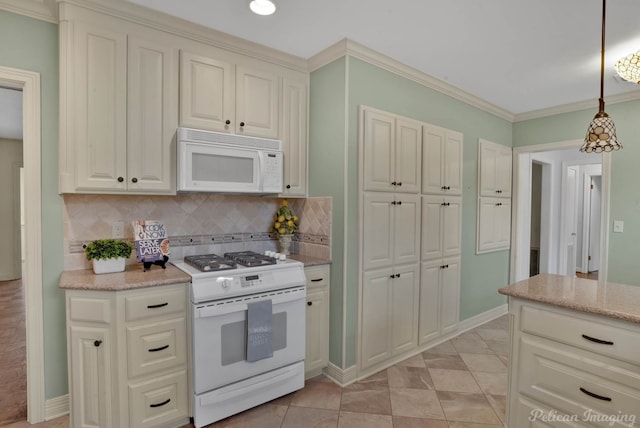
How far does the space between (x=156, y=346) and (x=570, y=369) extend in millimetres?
2170

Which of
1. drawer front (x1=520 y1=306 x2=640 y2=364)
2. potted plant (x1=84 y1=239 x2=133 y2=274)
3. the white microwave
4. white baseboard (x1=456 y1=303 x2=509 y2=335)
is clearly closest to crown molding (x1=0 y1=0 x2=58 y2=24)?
the white microwave

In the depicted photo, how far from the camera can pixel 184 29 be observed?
222cm

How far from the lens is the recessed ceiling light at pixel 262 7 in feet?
6.39

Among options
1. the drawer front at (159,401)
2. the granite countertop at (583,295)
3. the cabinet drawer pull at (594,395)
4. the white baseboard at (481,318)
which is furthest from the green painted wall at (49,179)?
the white baseboard at (481,318)

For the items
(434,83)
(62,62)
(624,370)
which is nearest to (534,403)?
(624,370)

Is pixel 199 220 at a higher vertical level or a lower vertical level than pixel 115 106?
lower

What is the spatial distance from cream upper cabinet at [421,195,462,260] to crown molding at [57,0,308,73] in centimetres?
172

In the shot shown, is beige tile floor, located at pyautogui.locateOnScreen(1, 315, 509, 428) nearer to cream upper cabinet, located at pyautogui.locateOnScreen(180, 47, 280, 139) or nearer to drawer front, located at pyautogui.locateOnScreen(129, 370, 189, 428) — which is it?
drawer front, located at pyautogui.locateOnScreen(129, 370, 189, 428)

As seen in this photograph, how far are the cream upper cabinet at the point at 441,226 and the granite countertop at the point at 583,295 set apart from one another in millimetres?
Answer: 1094

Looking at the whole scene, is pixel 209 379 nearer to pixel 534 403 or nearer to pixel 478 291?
pixel 534 403

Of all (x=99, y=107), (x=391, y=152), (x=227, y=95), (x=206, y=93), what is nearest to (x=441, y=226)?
(x=391, y=152)

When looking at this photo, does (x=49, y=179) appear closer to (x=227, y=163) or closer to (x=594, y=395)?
(x=227, y=163)

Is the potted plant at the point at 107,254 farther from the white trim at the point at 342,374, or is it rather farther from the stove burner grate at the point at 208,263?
the white trim at the point at 342,374

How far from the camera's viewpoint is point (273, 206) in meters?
3.05
